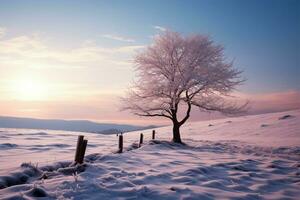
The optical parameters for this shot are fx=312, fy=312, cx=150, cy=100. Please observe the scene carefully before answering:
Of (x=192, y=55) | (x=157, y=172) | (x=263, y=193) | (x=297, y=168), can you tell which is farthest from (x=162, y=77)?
(x=263, y=193)

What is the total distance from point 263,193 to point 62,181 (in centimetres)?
625

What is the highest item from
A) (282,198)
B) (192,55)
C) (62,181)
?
(192,55)

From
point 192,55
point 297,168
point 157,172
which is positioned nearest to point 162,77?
point 192,55

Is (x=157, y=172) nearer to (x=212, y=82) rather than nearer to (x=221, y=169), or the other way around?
(x=221, y=169)

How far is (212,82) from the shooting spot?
28.7 m

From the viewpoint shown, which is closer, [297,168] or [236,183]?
[236,183]

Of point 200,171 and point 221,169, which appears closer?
point 200,171

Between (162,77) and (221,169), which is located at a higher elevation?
(162,77)

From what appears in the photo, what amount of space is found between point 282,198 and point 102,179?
551 centimetres

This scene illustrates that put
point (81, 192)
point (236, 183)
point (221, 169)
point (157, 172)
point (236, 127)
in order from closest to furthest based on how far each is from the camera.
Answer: point (81, 192) → point (236, 183) → point (157, 172) → point (221, 169) → point (236, 127)

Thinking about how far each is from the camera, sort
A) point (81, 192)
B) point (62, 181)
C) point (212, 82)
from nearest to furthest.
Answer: point (81, 192)
point (62, 181)
point (212, 82)

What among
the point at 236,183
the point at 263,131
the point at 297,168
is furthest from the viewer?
the point at 263,131

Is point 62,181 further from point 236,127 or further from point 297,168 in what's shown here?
point 236,127

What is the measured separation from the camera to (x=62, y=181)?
905cm
